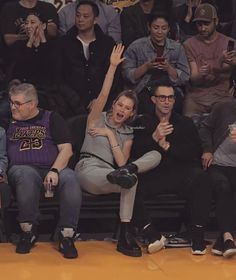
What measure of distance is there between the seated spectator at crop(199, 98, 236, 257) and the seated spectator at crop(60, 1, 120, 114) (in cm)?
98

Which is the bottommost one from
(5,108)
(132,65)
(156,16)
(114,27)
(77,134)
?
(77,134)

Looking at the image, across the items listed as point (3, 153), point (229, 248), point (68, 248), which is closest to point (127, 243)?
point (68, 248)

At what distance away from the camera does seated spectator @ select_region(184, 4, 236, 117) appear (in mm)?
6957

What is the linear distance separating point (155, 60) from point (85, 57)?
610 millimetres

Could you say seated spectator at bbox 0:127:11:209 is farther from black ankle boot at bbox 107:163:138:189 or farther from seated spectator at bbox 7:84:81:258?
black ankle boot at bbox 107:163:138:189

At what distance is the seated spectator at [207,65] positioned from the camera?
22.8 ft

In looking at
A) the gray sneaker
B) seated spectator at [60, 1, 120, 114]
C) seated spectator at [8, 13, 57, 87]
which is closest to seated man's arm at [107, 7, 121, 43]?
seated spectator at [60, 1, 120, 114]

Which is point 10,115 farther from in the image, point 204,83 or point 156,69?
point 204,83

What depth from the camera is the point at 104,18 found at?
723 centimetres

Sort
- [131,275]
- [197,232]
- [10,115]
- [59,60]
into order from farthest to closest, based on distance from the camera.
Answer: [59,60] → [10,115] → [197,232] → [131,275]

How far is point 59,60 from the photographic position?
6.72 meters

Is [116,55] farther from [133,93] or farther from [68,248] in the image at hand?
[68,248]

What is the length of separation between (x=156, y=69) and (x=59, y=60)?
832 millimetres

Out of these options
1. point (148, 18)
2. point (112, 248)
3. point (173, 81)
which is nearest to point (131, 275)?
Answer: point (112, 248)
